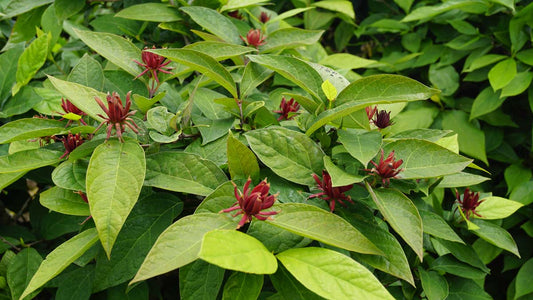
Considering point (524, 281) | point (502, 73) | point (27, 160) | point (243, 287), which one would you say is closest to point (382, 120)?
point (243, 287)

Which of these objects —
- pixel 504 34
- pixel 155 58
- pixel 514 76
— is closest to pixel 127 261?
pixel 155 58

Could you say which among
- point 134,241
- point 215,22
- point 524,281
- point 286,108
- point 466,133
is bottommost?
point 524,281

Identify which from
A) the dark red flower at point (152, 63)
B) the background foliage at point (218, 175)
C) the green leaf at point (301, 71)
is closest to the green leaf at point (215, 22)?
the background foliage at point (218, 175)

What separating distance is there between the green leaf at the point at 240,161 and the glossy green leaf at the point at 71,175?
244mm

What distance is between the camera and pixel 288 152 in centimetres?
76

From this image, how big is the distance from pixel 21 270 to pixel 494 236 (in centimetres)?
103

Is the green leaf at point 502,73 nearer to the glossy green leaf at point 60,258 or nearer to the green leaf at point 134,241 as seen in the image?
the green leaf at point 134,241

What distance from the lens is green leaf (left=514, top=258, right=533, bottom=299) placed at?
1.53m

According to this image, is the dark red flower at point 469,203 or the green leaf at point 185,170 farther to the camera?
the dark red flower at point 469,203

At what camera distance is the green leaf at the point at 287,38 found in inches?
44.6

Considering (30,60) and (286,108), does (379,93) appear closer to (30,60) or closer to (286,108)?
(286,108)

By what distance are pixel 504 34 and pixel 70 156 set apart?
1.61m

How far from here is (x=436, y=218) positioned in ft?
2.82

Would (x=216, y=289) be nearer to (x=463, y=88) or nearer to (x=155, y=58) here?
(x=155, y=58)
